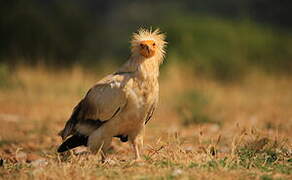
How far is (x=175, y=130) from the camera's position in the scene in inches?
383

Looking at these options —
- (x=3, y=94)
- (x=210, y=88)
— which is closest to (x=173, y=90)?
(x=210, y=88)

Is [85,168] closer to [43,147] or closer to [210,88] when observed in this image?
[43,147]

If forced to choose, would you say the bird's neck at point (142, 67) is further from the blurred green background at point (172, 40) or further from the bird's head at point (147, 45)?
the blurred green background at point (172, 40)

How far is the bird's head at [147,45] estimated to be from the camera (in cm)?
674

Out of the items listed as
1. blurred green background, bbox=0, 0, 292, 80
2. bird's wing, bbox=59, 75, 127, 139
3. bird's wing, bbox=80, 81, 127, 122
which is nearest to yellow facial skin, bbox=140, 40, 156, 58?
bird's wing, bbox=59, 75, 127, 139

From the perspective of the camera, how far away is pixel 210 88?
49.0 feet

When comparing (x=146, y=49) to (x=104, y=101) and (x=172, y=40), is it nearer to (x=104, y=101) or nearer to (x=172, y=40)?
(x=104, y=101)

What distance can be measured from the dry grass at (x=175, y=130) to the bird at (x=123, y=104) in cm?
31

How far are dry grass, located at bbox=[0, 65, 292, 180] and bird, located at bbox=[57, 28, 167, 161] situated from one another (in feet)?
1.02

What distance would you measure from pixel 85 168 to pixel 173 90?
1014cm

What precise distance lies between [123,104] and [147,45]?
0.82m

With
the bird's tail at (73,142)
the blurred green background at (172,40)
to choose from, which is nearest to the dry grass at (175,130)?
the bird's tail at (73,142)

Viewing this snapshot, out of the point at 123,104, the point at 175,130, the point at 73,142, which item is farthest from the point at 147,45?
the point at 175,130

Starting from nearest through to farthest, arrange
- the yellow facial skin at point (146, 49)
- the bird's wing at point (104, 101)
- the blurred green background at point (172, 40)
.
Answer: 1. the bird's wing at point (104, 101)
2. the yellow facial skin at point (146, 49)
3. the blurred green background at point (172, 40)
